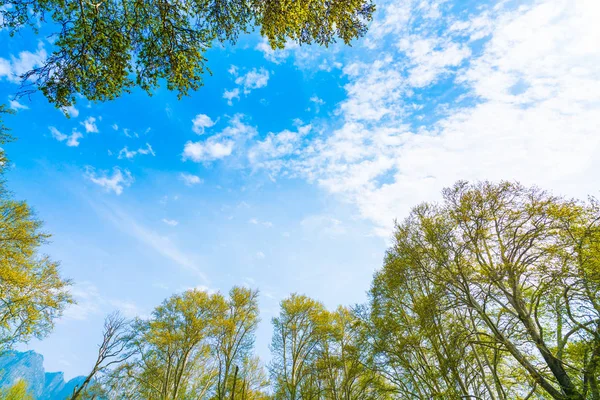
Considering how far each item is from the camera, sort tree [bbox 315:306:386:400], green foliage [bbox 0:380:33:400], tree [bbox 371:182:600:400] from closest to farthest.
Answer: tree [bbox 371:182:600:400]
tree [bbox 315:306:386:400]
green foliage [bbox 0:380:33:400]

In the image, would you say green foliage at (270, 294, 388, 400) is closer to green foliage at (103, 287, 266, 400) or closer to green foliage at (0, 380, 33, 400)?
green foliage at (103, 287, 266, 400)

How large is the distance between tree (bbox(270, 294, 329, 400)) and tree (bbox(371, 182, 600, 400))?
849 cm

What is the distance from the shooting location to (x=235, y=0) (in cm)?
617

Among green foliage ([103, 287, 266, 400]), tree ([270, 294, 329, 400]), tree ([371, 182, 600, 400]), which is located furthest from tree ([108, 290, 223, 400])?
tree ([371, 182, 600, 400])

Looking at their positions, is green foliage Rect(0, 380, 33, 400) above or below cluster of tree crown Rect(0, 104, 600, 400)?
below

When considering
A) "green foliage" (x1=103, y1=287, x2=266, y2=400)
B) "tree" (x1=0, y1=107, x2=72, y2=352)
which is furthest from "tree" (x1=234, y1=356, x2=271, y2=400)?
"tree" (x1=0, y1=107, x2=72, y2=352)

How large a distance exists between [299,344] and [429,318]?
13.7 m

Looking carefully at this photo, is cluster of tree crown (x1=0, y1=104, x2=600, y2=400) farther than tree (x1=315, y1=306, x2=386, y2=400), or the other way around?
tree (x1=315, y1=306, x2=386, y2=400)

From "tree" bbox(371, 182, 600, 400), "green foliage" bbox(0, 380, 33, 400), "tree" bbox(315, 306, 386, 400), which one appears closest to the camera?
"tree" bbox(371, 182, 600, 400)

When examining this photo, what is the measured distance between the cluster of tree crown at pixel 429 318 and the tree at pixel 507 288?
61 millimetres

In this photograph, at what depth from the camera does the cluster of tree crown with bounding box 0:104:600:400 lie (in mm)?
8445

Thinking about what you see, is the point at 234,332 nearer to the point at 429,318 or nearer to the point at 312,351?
the point at 312,351

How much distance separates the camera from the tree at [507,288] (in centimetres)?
796

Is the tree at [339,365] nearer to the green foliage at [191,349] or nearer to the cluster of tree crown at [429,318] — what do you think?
the cluster of tree crown at [429,318]
